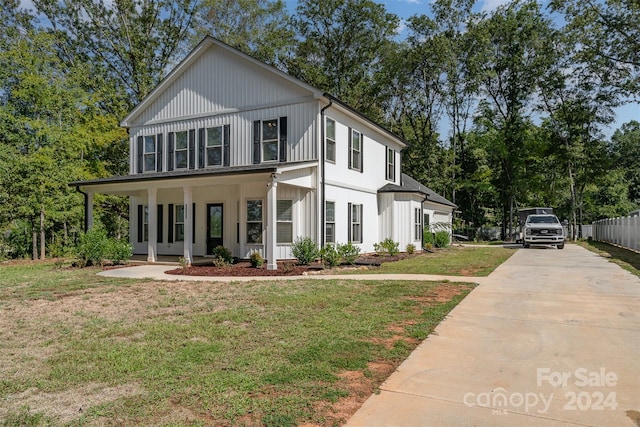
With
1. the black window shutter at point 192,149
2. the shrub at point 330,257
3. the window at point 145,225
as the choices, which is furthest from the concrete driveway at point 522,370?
the window at point 145,225

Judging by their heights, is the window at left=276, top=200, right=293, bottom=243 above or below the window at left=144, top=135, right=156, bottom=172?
below

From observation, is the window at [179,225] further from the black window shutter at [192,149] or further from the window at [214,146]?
the window at [214,146]

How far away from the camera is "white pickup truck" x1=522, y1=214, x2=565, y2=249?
22.7 meters

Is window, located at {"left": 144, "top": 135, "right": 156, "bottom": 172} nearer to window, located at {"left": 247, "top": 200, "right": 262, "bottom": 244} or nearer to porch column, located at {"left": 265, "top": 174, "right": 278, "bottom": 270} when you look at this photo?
window, located at {"left": 247, "top": 200, "right": 262, "bottom": 244}

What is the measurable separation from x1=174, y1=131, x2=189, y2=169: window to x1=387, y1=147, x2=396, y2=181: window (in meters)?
9.83

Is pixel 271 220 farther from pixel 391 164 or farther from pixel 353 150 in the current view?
pixel 391 164

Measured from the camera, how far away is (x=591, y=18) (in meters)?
25.6

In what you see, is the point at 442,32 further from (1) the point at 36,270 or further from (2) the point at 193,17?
(1) the point at 36,270

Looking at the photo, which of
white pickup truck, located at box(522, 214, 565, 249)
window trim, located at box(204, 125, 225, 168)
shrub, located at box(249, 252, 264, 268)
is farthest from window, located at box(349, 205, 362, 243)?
white pickup truck, located at box(522, 214, 565, 249)

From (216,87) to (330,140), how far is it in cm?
536

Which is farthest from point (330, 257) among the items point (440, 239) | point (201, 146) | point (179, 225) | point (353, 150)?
point (440, 239)

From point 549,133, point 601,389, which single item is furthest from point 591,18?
point 601,389

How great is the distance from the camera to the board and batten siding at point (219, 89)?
15844mm

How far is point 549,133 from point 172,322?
3616 cm
